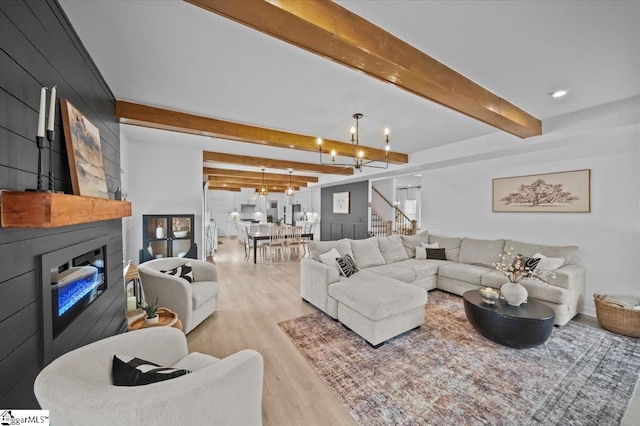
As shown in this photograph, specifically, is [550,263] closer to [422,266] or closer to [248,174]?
[422,266]

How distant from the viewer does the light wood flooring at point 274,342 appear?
1.77 meters

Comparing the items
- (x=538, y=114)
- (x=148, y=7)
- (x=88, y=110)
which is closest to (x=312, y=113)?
(x=148, y=7)

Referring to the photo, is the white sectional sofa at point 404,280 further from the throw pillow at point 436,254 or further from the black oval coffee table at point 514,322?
the black oval coffee table at point 514,322

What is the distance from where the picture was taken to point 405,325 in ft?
9.34

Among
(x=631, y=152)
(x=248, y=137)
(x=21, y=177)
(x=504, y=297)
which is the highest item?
(x=248, y=137)

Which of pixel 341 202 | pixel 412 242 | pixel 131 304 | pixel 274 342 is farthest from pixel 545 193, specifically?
pixel 131 304

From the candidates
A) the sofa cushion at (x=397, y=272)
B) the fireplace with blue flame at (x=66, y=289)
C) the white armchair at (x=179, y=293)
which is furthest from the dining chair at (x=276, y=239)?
the fireplace with blue flame at (x=66, y=289)

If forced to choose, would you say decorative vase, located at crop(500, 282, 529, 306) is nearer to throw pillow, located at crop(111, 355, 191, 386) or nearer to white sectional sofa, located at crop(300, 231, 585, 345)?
white sectional sofa, located at crop(300, 231, 585, 345)

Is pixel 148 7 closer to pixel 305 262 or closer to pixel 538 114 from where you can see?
pixel 305 262

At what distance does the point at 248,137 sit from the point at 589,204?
5.03m

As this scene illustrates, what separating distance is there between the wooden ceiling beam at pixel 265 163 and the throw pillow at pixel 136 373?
476cm

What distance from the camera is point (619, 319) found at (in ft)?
9.38

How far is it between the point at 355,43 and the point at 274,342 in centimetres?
Result: 285

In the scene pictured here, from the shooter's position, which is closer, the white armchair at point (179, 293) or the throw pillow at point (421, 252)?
the white armchair at point (179, 293)
